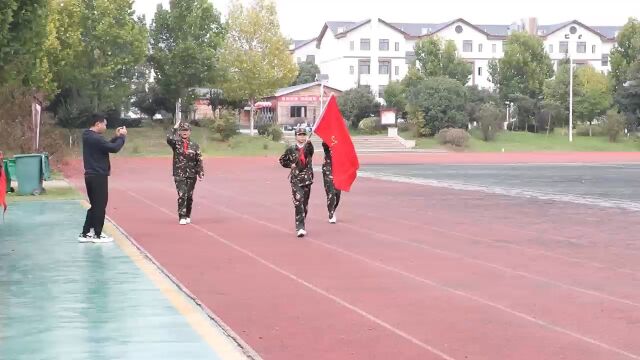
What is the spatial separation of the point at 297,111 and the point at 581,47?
157 feet

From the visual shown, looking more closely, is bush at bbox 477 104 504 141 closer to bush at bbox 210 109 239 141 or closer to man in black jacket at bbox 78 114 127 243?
bush at bbox 210 109 239 141

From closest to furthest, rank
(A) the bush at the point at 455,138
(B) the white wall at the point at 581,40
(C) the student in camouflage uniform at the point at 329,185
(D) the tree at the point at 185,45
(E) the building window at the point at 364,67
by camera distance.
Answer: (C) the student in camouflage uniform at the point at 329,185
(D) the tree at the point at 185,45
(A) the bush at the point at 455,138
(E) the building window at the point at 364,67
(B) the white wall at the point at 581,40

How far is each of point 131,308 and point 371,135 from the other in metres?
63.9

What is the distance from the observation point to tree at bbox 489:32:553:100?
83.2 meters

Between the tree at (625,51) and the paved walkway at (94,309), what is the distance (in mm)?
74787

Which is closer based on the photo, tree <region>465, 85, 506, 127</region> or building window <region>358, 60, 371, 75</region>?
tree <region>465, 85, 506, 127</region>

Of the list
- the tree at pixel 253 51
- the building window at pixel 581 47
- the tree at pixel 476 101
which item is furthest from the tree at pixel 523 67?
the building window at pixel 581 47

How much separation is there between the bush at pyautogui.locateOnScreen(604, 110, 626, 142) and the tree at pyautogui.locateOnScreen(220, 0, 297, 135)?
2381 cm

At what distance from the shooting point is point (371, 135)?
2847 inches

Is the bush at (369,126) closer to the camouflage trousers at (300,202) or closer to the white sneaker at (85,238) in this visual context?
the camouflage trousers at (300,202)

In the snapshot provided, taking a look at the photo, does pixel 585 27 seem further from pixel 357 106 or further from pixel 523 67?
pixel 357 106

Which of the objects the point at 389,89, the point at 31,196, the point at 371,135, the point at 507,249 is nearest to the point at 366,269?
the point at 507,249

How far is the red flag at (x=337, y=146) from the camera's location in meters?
17.6

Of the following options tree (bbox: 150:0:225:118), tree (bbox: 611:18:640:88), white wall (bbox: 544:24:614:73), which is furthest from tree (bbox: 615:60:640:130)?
white wall (bbox: 544:24:614:73)
